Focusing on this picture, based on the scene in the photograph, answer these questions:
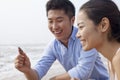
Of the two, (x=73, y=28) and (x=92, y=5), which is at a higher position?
(x=92, y=5)

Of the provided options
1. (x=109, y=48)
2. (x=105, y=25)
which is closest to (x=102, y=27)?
(x=105, y=25)

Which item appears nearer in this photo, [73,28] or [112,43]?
[112,43]

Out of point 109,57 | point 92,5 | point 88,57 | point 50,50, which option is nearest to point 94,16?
point 92,5

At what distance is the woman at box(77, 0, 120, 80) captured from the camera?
2217mm

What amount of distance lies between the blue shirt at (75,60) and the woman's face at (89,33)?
2.14ft

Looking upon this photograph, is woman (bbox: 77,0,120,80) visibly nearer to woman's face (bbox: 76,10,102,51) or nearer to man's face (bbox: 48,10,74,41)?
woman's face (bbox: 76,10,102,51)

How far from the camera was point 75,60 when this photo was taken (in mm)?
3125

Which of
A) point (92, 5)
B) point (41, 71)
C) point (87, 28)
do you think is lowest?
point (41, 71)

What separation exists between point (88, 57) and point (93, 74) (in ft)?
0.63

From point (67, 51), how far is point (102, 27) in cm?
95

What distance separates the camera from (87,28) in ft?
7.41

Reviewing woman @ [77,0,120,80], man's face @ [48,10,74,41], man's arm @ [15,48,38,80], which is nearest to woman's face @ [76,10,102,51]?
woman @ [77,0,120,80]

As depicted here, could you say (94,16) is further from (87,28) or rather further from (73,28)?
(73,28)

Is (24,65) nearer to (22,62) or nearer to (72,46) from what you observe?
(22,62)
